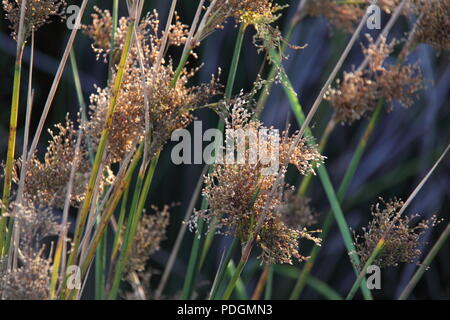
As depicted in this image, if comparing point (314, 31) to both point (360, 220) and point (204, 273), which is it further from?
point (204, 273)

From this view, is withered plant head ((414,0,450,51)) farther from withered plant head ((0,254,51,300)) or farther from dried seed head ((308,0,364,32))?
withered plant head ((0,254,51,300))

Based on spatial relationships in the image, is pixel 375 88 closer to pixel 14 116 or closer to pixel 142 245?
pixel 142 245

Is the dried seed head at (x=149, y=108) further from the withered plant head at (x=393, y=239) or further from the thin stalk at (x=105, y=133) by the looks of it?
the withered plant head at (x=393, y=239)

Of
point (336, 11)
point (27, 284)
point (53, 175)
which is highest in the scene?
point (336, 11)

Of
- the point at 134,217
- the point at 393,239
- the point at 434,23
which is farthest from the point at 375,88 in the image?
the point at 134,217

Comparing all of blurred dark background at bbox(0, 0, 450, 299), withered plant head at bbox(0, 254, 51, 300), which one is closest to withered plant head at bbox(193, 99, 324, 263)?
withered plant head at bbox(0, 254, 51, 300)
